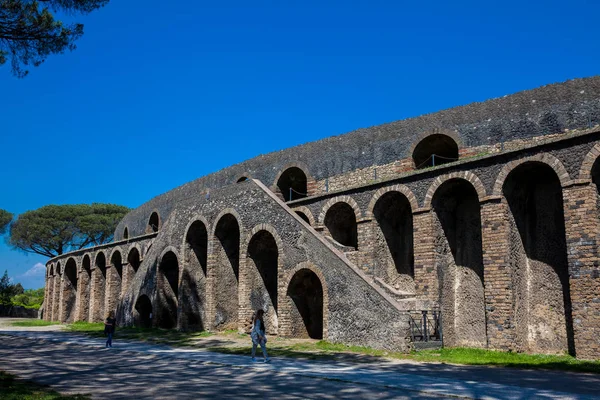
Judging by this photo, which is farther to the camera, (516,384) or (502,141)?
(502,141)

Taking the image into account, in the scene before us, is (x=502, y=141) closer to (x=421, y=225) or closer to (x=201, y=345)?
(x=421, y=225)

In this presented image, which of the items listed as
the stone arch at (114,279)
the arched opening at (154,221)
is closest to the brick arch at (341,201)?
the stone arch at (114,279)

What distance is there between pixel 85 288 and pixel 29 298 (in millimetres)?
29052

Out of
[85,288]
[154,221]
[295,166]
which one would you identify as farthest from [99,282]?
[295,166]

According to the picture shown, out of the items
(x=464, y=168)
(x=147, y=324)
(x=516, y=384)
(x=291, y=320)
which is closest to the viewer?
(x=516, y=384)

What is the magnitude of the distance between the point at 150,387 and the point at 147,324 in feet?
40.0

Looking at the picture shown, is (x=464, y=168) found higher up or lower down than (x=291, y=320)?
higher up

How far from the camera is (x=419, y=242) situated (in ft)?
46.6

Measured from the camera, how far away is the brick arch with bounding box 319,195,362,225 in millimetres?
16120

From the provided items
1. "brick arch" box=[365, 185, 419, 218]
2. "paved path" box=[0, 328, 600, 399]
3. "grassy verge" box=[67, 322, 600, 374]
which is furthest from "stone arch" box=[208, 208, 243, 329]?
"paved path" box=[0, 328, 600, 399]

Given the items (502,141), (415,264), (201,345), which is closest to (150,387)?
(201,345)

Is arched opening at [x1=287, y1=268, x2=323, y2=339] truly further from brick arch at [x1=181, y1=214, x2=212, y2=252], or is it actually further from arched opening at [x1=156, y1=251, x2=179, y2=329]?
arched opening at [x1=156, y1=251, x2=179, y2=329]

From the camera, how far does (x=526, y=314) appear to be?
41.8 ft

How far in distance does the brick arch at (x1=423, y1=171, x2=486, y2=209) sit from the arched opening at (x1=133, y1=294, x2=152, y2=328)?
10257 millimetres
